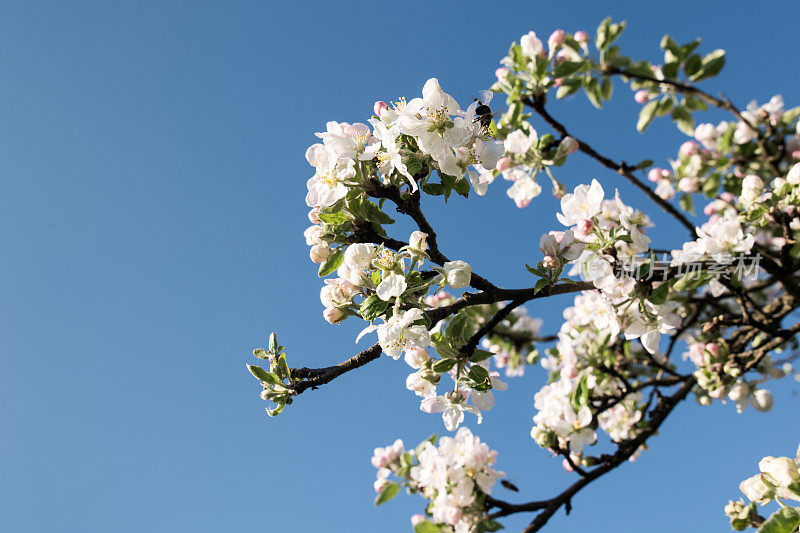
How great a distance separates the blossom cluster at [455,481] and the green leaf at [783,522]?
978mm

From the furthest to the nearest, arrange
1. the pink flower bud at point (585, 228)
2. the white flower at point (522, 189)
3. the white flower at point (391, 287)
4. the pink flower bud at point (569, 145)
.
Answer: the white flower at point (522, 189), the pink flower bud at point (569, 145), the pink flower bud at point (585, 228), the white flower at point (391, 287)

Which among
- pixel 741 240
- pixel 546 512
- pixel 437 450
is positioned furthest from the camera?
pixel 437 450

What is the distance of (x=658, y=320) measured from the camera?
1953mm

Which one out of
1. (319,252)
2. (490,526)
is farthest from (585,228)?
(490,526)

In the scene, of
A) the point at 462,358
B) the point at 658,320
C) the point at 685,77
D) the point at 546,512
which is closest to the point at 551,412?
the point at 546,512

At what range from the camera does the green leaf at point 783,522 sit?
4.80 ft

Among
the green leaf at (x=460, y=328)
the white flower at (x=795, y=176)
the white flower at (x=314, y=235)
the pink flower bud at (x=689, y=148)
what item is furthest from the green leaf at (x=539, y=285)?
the pink flower bud at (x=689, y=148)

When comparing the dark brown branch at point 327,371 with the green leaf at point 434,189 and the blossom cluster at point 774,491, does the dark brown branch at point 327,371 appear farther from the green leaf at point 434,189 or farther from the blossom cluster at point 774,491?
the blossom cluster at point 774,491

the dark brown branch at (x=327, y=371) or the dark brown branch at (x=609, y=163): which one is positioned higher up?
the dark brown branch at (x=609, y=163)

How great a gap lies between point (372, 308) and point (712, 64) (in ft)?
6.00

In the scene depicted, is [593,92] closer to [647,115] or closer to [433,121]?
[647,115]

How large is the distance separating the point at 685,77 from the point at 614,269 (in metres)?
1.11

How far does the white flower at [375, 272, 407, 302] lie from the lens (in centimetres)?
143

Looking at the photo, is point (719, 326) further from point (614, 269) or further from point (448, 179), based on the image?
point (448, 179)
